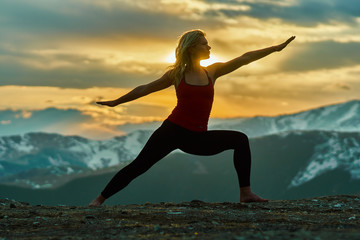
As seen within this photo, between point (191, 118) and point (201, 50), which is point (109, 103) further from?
point (201, 50)

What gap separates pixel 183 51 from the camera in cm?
1284

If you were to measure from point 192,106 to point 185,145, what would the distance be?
0.90 meters

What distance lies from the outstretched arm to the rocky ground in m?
3.17

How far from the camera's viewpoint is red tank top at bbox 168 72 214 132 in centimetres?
1262

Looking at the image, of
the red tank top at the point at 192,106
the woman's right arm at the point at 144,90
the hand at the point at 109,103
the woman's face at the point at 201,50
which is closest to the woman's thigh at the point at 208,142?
the red tank top at the point at 192,106

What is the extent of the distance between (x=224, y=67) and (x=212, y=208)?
328cm

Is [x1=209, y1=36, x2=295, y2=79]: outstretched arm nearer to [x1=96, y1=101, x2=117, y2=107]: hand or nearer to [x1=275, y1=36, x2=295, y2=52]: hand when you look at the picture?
[x1=275, y1=36, x2=295, y2=52]: hand

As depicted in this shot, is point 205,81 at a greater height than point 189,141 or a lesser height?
greater

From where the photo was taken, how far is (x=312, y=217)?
12078 millimetres

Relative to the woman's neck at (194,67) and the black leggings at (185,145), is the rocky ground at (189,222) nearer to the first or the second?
the black leggings at (185,145)

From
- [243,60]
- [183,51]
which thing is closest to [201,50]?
[183,51]

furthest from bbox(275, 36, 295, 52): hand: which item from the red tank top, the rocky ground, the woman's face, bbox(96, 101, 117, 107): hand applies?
bbox(96, 101, 117, 107): hand

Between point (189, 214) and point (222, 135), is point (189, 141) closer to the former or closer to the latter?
point (222, 135)

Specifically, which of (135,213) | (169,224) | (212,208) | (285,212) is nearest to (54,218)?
(135,213)
